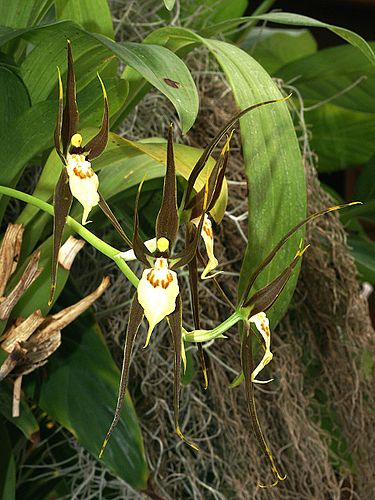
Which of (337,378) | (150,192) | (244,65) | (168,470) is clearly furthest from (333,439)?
(244,65)

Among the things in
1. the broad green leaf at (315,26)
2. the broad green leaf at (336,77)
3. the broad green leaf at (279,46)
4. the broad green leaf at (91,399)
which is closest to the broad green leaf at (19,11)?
the broad green leaf at (315,26)

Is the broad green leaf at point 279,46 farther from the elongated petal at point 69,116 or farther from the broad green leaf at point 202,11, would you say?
the elongated petal at point 69,116

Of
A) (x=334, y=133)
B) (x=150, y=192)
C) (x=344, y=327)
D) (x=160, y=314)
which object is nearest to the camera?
(x=160, y=314)

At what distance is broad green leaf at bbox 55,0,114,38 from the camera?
57 centimetres

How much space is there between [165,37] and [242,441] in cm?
36

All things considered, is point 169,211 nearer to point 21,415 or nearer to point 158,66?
point 158,66

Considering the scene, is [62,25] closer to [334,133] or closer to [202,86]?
[202,86]

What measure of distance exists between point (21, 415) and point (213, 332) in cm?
26

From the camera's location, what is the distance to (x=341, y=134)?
3.12 ft

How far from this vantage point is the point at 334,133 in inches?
37.7

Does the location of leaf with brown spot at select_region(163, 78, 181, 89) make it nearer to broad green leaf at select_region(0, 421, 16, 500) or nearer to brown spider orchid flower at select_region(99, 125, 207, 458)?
brown spider orchid flower at select_region(99, 125, 207, 458)

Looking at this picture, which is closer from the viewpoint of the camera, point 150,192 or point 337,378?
point 150,192

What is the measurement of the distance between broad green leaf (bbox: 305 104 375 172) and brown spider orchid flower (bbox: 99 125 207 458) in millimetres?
577

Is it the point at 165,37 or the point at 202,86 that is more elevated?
the point at 165,37
